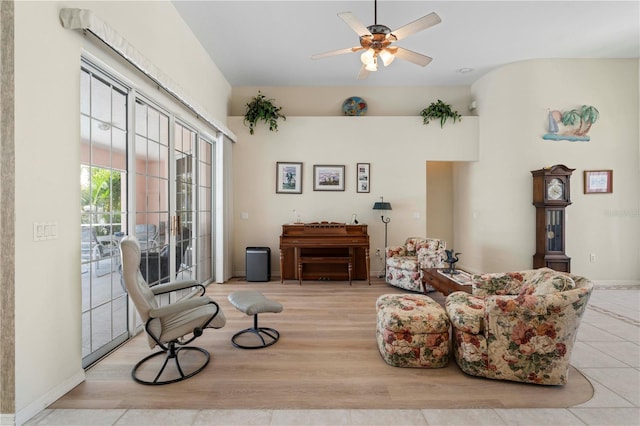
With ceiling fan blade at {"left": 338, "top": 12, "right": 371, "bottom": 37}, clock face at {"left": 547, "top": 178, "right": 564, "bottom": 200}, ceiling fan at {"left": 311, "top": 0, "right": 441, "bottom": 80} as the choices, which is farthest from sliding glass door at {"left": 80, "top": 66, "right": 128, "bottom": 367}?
clock face at {"left": 547, "top": 178, "right": 564, "bottom": 200}

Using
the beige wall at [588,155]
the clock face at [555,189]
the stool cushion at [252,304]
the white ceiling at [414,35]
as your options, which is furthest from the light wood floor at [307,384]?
the white ceiling at [414,35]

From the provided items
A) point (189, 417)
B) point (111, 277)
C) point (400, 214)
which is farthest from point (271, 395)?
point (400, 214)

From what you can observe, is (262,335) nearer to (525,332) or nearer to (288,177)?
(525,332)

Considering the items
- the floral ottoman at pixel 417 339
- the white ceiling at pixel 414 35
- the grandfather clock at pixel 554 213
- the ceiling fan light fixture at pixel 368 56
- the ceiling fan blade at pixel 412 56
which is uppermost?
the white ceiling at pixel 414 35

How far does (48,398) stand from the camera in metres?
1.79

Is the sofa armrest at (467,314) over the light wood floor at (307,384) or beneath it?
over

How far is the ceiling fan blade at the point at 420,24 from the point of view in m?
2.38

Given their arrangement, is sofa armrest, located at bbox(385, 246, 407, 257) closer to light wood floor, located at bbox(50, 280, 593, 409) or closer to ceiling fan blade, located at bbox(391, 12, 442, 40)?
light wood floor, located at bbox(50, 280, 593, 409)

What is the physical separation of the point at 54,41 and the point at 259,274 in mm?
3692

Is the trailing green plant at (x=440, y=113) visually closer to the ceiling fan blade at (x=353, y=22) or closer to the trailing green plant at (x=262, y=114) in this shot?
the trailing green plant at (x=262, y=114)

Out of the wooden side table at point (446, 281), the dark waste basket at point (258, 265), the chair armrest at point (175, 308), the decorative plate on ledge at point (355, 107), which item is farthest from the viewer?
the decorative plate on ledge at point (355, 107)

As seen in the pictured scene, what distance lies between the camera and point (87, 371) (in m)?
2.17

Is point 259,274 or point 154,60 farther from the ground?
point 154,60

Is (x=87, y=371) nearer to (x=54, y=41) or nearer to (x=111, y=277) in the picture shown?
(x=111, y=277)
